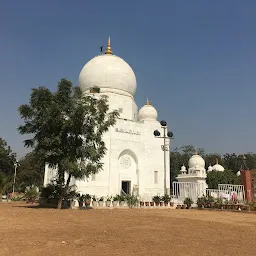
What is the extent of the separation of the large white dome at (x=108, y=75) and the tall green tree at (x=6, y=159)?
22.1m

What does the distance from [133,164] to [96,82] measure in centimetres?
915

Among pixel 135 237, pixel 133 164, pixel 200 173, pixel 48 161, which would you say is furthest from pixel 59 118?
pixel 200 173

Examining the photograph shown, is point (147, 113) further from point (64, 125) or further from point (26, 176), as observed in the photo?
point (26, 176)

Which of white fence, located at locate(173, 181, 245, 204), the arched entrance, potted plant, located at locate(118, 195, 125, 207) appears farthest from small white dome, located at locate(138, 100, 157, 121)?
potted plant, located at locate(118, 195, 125, 207)

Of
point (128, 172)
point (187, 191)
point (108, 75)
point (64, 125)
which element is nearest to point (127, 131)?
point (128, 172)

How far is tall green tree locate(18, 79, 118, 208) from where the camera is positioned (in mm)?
15633

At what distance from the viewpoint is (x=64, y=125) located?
15.5 metres

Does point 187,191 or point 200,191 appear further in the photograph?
point 187,191

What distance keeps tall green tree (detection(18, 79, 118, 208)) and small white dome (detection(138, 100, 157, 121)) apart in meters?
13.2

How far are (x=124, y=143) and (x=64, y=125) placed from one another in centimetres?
1131

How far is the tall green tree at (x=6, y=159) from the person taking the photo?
1751 inches

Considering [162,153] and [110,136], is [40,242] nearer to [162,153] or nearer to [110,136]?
[110,136]

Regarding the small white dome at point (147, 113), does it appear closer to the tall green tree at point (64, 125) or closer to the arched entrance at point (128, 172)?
the arched entrance at point (128, 172)

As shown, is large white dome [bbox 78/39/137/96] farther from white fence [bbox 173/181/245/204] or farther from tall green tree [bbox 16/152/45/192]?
tall green tree [bbox 16/152/45/192]
